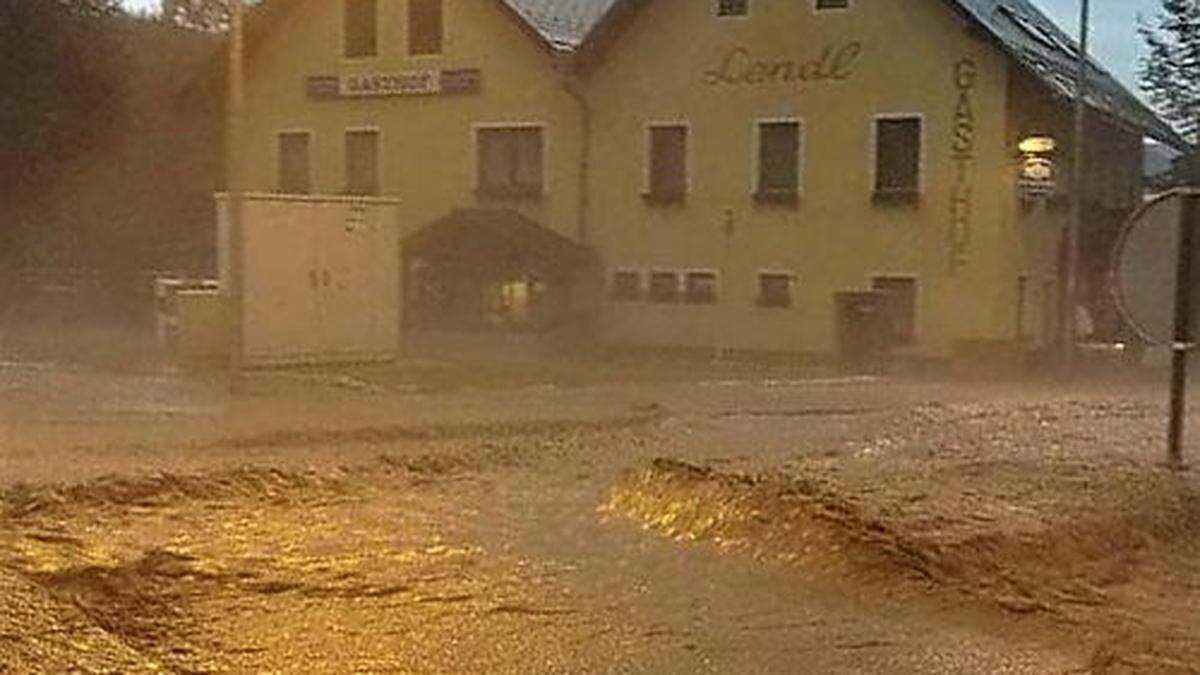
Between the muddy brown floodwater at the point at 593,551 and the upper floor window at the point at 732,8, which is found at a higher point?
the upper floor window at the point at 732,8

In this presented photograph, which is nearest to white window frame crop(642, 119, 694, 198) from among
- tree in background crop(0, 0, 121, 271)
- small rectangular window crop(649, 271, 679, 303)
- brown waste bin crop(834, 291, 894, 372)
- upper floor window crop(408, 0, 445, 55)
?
small rectangular window crop(649, 271, 679, 303)

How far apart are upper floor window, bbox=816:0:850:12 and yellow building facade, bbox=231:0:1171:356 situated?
0.05 meters

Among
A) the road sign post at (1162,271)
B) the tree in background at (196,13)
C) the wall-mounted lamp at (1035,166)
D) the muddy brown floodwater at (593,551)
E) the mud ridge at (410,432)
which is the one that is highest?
the tree in background at (196,13)

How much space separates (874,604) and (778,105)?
30986 mm

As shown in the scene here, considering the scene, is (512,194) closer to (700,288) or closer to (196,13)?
(700,288)

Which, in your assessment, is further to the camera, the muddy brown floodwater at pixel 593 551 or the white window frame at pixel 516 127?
the white window frame at pixel 516 127

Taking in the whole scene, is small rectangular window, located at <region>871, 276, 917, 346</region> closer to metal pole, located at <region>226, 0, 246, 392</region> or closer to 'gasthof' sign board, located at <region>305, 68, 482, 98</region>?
'gasthof' sign board, located at <region>305, 68, 482, 98</region>

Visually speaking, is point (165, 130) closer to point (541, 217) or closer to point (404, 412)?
point (541, 217)

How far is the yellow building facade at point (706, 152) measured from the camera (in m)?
39.0

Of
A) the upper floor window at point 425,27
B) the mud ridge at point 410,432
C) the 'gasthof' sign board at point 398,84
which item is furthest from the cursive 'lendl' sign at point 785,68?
the mud ridge at point 410,432

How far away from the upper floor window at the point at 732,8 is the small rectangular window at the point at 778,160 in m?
2.39

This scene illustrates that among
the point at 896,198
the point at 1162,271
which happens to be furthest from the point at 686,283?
the point at 1162,271

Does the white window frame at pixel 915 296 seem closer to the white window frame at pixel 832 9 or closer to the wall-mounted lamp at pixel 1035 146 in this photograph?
the wall-mounted lamp at pixel 1035 146

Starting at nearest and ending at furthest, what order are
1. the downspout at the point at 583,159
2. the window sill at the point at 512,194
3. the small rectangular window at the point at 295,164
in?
the downspout at the point at 583,159, the window sill at the point at 512,194, the small rectangular window at the point at 295,164
